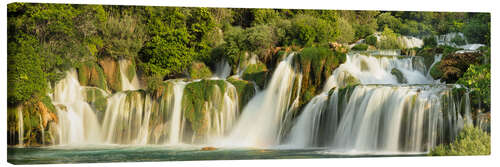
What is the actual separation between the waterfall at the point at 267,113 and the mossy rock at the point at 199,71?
1.05 m

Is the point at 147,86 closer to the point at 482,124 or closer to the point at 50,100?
the point at 50,100

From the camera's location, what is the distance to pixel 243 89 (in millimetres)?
15344

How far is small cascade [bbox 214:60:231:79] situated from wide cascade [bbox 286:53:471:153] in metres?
1.70

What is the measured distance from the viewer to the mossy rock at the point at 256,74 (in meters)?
15.3

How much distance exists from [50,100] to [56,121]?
15.8 inches

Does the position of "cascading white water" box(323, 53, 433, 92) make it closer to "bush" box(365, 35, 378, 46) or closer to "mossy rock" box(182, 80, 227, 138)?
"bush" box(365, 35, 378, 46)

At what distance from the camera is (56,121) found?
547 inches

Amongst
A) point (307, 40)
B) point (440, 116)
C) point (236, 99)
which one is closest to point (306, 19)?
point (307, 40)

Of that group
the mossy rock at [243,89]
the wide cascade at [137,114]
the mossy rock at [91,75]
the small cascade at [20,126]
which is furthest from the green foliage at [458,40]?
the small cascade at [20,126]

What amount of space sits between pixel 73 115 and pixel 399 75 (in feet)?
21.1

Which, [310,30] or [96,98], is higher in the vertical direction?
[310,30]

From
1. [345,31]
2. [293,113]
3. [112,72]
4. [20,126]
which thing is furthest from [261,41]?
[20,126]

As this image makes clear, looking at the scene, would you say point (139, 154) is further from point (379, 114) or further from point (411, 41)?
point (411, 41)

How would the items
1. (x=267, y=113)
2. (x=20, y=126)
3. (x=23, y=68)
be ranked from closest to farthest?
1. (x=23, y=68)
2. (x=20, y=126)
3. (x=267, y=113)
